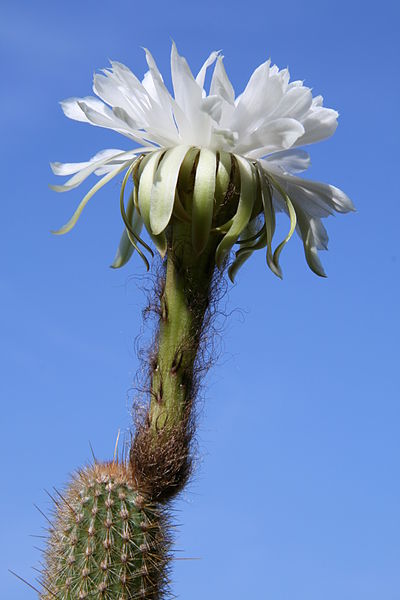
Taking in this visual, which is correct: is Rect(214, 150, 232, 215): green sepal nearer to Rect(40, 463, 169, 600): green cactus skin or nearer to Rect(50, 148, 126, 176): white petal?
Rect(50, 148, 126, 176): white petal

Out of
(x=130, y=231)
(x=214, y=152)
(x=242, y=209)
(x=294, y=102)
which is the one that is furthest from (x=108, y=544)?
(x=294, y=102)

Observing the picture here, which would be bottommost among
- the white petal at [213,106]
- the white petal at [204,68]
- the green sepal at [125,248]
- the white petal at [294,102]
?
the white petal at [213,106]

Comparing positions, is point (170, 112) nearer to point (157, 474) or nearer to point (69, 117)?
point (69, 117)

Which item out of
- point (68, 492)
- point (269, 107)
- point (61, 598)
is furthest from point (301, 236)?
point (61, 598)

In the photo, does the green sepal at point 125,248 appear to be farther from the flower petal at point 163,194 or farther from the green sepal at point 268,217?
the green sepal at point 268,217

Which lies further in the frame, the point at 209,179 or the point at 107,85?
the point at 107,85

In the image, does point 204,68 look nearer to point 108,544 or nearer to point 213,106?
point 213,106

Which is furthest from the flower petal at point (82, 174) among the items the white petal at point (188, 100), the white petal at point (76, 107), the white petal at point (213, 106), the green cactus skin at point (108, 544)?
the green cactus skin at point (108, 544)
